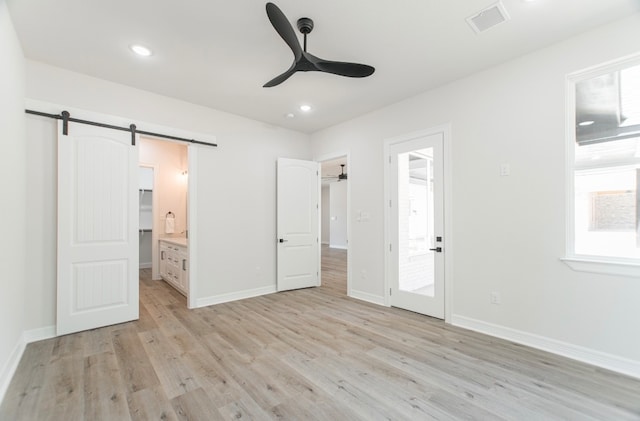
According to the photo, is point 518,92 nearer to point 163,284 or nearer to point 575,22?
point 575,22

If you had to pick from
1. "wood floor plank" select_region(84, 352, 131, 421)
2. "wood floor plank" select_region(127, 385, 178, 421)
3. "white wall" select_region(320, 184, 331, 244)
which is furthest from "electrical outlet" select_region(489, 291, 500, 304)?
"white wall" select_region(320, 184, 331, 244)


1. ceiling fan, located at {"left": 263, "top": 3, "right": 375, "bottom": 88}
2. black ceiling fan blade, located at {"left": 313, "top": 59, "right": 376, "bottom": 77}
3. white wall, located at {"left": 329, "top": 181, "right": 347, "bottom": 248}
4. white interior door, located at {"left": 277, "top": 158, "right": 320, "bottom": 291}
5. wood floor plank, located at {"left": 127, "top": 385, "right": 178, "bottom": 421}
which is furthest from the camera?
white wall, located at {"left": 329, "top": 181, "right": 347, "bottom": 248}

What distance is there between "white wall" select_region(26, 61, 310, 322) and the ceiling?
0.25m

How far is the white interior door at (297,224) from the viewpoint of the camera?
4.97 meters

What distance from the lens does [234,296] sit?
4.46m

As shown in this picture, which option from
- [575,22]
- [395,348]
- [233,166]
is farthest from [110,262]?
[575,22]

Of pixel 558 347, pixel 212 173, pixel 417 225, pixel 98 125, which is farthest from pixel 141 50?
pixel 558 347

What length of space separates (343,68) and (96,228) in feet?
10.6

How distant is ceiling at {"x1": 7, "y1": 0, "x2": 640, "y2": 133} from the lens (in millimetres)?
2252

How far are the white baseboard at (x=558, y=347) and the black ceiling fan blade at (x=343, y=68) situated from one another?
2.88 metres

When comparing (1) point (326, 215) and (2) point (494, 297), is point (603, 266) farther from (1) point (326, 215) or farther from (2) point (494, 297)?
(1) point (326, 215)

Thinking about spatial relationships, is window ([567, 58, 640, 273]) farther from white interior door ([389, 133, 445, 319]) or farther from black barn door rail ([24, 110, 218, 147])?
black barn door rail ([24, 110, 218, 147])

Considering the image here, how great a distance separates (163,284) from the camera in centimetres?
550

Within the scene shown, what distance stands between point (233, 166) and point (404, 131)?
260 centimetres
